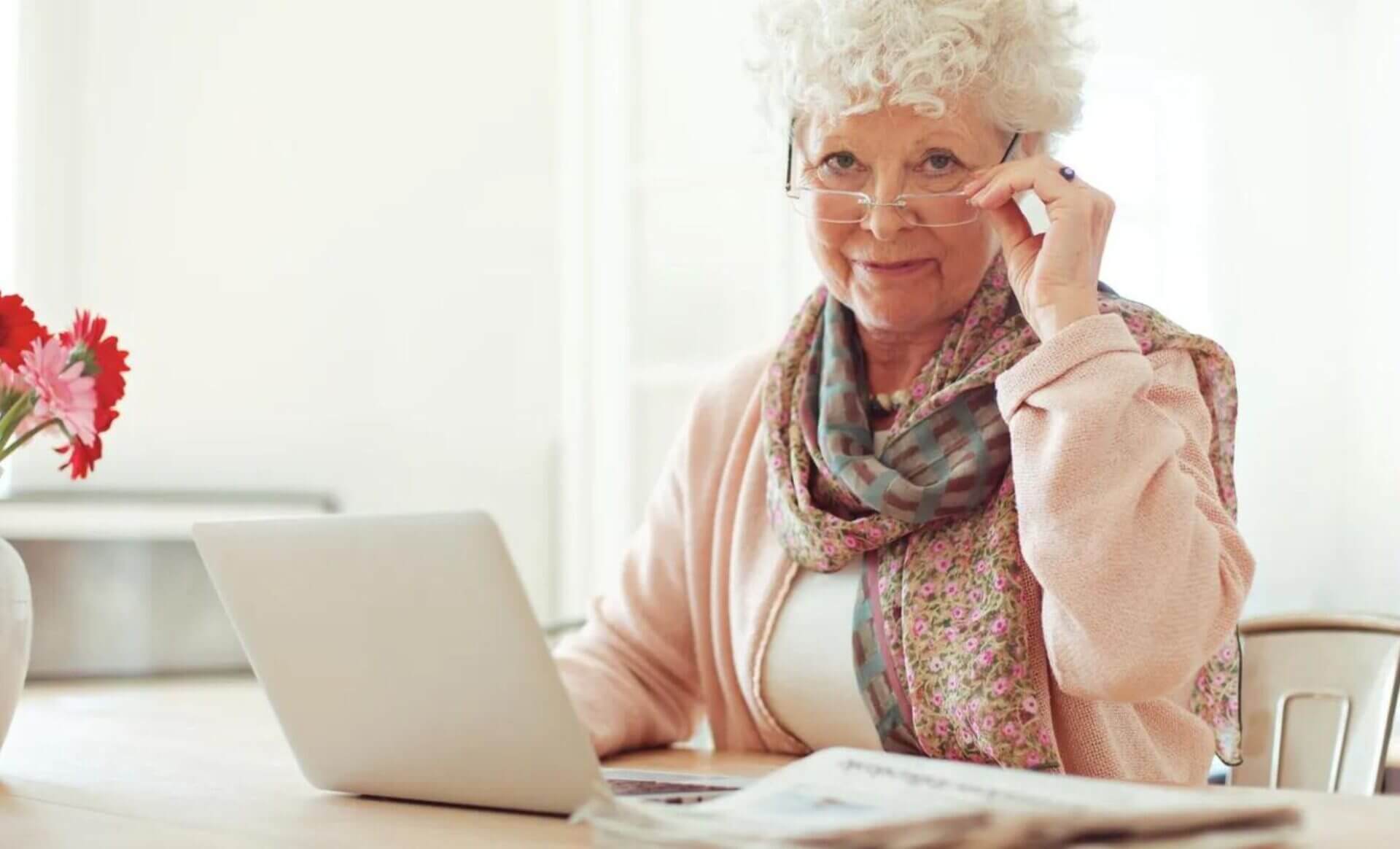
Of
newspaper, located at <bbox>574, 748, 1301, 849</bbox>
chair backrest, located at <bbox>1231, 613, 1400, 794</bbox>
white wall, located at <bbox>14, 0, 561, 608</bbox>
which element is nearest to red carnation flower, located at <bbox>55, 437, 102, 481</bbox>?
newspaper, located at <bbox>574, 748, 1301, 849</bbox>

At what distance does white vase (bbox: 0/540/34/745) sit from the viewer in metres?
1.27

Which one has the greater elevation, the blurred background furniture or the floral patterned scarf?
the floral patterned scarf

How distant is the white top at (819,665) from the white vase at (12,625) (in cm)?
70

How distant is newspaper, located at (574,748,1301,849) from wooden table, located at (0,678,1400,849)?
144 millimetres

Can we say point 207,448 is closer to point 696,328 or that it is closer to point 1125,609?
point 696,328

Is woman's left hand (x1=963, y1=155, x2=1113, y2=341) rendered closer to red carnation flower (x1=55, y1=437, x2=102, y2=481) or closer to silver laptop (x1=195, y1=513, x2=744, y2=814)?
silver laptop (x1=195, y1=513, x2=744, y2=814)

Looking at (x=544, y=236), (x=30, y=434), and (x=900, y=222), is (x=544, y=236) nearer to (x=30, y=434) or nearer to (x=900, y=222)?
(x=900, y=222)

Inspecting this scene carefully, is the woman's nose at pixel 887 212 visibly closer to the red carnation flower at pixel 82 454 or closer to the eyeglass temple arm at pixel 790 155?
the eyeglass temple arm at pixel 790 155

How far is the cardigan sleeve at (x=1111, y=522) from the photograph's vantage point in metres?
1.26

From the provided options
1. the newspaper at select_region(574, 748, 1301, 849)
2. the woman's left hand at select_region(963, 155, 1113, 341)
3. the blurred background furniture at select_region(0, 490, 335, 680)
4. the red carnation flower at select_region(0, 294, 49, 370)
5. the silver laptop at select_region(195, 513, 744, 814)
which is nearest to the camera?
the newspaper at select_region(574, 748, 1301, 849)

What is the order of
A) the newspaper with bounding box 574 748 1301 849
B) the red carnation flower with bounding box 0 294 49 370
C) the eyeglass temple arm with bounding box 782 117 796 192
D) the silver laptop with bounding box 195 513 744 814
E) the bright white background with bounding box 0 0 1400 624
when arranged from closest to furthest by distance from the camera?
the newspaper with bounding box 574 748 1301 849 < the silver laptop with bounding box 195 513 744 814 < the red carnation flower with bounding box 0 294 49 370 < the eyeglass temple arm with bounding box 782 117 796 192 < the bright white background with bounding box 0 0 1400 624

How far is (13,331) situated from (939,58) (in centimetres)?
85

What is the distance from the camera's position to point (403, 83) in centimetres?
327

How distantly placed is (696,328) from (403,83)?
82 centimetres
